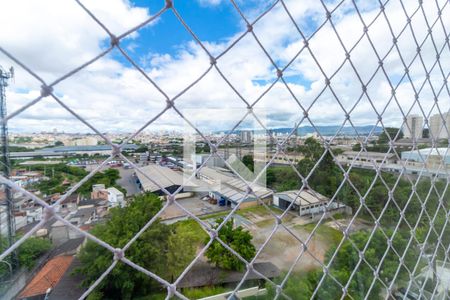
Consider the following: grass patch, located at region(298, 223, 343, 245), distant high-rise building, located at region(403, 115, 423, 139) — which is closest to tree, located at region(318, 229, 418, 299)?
grass patch, located at region(298, 223, 343, 245)

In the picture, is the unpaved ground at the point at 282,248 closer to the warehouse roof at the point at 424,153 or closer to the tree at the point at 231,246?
the tree at the point at 231,246

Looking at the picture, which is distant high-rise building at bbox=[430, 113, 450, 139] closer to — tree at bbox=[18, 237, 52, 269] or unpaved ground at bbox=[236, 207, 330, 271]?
unpaved ground at bbox=[236, 207, 330, 271]

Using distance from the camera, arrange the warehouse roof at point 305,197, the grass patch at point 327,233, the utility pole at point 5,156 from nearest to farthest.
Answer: the utility pole at point 5,156 < the warehouse roof at point 305,197 < the grass patch at point 327,233

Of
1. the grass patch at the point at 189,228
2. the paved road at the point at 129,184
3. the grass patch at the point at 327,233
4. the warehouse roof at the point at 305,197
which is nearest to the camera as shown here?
the warehouse roof at the point at 305,197

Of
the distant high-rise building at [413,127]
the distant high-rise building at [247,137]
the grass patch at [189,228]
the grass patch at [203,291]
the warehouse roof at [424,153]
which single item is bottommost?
the grass patch at [203,291]

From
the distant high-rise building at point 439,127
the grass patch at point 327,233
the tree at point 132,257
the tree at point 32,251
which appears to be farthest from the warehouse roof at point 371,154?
the tree at point 32,251

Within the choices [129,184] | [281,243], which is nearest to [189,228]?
[281,243]

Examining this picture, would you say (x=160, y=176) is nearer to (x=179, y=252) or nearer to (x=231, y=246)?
(x=179, y=252)
